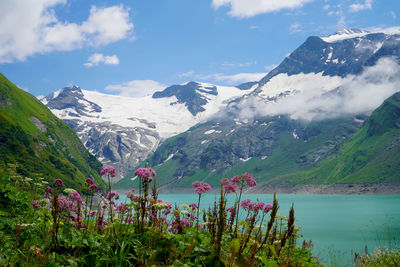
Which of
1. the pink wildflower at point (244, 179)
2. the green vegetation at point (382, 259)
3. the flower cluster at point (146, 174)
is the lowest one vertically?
the green vegetation at point (382, 259)

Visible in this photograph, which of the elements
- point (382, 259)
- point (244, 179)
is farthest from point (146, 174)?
point (382, 259)

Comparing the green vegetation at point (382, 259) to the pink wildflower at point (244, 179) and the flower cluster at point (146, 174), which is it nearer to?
the pink wildflower at point (244, 179)

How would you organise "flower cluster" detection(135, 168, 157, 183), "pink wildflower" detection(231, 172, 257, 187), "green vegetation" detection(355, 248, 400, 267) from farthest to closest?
"green vegetation" detection(355, 248, 400, 267) < "pink wildflower" detection(231, 172, 257, 187) < "flower cluster" detection(135, 168, 157, 183)

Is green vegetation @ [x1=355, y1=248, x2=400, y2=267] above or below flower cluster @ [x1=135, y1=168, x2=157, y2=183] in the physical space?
below

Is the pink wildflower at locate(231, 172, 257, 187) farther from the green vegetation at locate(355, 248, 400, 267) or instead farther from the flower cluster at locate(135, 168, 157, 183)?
the green vegetation at locate(355, 248, 400, 267)

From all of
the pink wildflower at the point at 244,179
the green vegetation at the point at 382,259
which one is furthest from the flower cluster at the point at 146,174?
the green vegetation at the point at 382,259

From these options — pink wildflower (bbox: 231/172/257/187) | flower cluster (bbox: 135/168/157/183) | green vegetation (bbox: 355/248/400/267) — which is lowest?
green vegetation (bbox: 355/248/400/267)

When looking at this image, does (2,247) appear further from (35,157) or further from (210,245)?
(35,157)

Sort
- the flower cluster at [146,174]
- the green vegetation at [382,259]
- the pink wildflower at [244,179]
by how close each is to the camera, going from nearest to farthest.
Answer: the flower cluster at [146,174]
the pink wildflower at [244,179]
the green vegetation at [382,259]

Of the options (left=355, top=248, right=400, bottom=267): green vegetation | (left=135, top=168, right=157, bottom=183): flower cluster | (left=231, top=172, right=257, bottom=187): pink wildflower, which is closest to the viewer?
(left=135, top=168, right=157, bottom=183): flower cluster

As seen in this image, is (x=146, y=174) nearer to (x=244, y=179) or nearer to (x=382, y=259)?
(x=244, y=179)

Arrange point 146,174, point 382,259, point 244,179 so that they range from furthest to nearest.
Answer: point 382,259, point 244,179, point 146,174

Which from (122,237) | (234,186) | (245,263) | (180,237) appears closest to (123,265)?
(122,237)

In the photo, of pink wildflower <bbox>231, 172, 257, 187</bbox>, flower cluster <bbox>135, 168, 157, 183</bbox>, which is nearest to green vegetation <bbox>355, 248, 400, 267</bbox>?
pink wildflower <bbox>231, 172, 257, 187</bbox>
